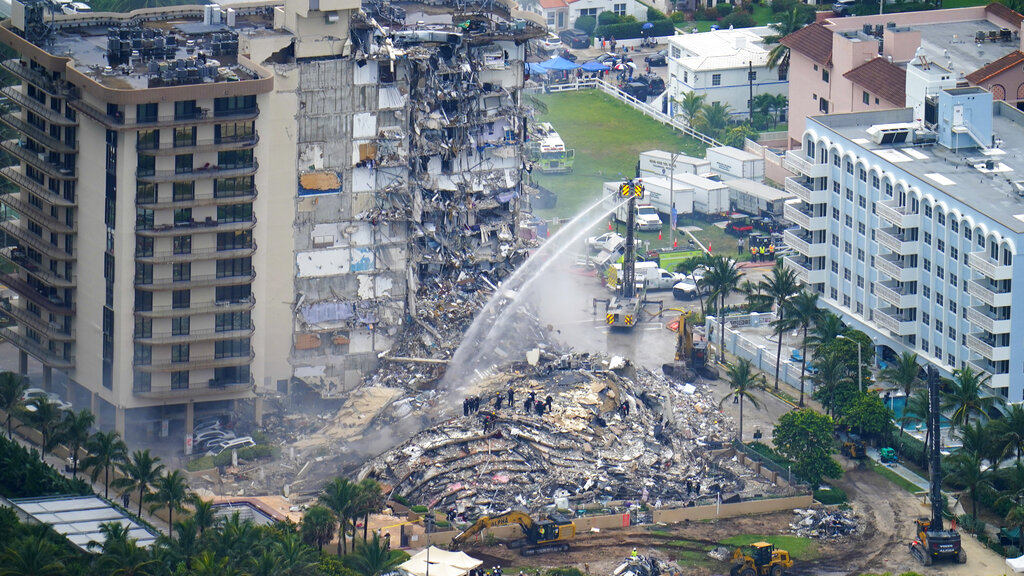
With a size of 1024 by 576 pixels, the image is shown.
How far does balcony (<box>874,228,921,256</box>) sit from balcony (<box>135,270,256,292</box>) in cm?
4645

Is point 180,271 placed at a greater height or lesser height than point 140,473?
greater

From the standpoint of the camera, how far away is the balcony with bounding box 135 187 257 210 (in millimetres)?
180125

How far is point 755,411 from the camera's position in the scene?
643 feet

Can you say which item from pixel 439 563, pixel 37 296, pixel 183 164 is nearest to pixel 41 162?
pixel 37 296

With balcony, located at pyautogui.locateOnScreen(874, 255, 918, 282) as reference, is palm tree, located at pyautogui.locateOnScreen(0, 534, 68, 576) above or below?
below

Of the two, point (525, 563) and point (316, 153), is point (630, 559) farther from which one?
point (316, 153)

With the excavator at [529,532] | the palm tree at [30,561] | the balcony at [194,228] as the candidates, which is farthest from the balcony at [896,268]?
the palm tree at [30,561]

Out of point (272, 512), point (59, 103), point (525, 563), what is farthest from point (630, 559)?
point (59, 103)

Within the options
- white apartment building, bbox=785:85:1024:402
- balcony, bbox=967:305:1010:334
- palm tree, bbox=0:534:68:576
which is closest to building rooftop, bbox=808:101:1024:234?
white apartment building, bbox=785:85:1024:402

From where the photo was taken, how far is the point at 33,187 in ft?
618

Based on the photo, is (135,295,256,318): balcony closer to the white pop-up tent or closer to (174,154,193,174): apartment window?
(174,154,193,174): apartment window

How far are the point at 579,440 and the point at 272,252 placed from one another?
25.8m

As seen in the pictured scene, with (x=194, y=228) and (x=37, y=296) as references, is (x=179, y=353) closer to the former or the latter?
(x=194, y=228)

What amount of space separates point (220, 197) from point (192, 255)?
14.4 feet
